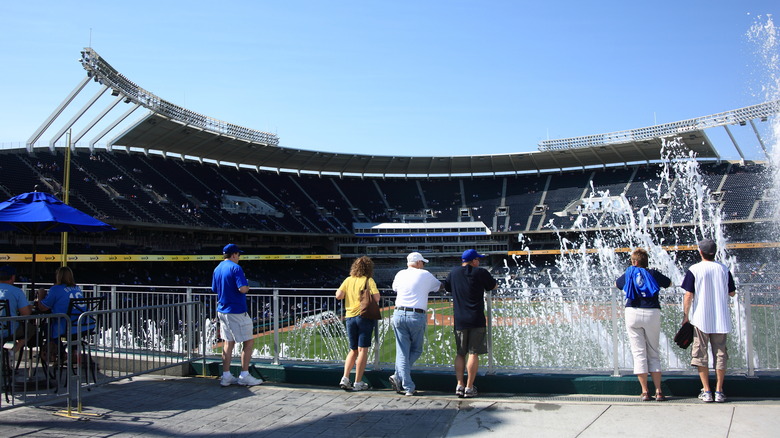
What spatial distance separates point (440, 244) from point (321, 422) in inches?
1769

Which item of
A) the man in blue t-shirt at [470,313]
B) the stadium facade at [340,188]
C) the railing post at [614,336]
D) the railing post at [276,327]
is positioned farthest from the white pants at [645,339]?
the stadium facade at [340,188]

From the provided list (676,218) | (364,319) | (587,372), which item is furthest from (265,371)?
(676,218)

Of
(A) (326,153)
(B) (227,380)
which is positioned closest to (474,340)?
(B) (227,380)

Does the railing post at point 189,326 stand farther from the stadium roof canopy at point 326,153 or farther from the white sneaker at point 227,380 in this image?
the stadium roof canopy at point 326,153

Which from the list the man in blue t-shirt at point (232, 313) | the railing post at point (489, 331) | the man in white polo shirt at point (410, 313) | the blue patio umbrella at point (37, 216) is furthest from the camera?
the blue patio umbrella at point (37, 216)

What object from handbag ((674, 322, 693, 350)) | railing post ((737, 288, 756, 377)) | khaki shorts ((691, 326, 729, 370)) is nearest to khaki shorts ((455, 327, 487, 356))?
handbag ((674, 322, 693, 350))

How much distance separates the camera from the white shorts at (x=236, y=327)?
6.56 meters

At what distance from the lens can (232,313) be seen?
6566mm

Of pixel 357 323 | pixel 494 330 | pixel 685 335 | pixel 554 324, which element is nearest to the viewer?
pixel 685 335

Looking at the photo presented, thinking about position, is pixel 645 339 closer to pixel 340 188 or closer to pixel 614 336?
pixel 614 336

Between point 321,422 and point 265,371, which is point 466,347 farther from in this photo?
point 265,371

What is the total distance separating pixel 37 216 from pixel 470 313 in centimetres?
574

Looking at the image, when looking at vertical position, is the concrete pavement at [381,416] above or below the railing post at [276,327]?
below

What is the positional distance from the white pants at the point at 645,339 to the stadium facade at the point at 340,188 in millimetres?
29854
